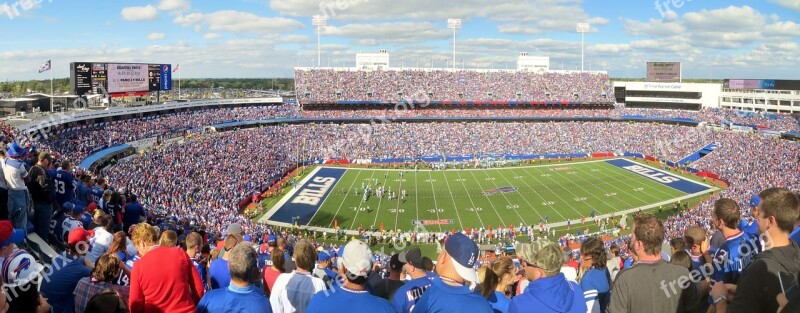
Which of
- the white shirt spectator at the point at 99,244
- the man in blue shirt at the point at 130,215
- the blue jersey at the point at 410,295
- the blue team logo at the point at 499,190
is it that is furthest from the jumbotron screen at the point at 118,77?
the blue jersey at the point at 410,295

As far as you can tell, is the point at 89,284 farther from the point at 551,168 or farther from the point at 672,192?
the point at 551,168

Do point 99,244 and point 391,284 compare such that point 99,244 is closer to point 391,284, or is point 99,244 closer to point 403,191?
point 391,284

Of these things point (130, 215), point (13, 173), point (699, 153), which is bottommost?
point (699, 153)

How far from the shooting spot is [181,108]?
51375mm

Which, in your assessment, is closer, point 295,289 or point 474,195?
point 295,289

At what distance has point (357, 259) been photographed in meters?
3.65

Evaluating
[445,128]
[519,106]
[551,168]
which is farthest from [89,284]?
[519,106]

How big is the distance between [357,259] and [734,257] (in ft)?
11.7

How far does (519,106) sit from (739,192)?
37.3 m

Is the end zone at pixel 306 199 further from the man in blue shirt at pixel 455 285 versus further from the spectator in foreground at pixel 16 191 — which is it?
the man in blue shirt at pixel 455 285

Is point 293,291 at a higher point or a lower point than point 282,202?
higher

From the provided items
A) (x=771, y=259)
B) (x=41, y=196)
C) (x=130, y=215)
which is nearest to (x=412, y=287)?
(x=771, y=259)

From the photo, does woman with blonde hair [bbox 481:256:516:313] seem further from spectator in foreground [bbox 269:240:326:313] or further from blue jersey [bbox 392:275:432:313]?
spectator in foreground [bbox 269:240:326:313]

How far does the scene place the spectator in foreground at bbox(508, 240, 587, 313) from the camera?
157 inches
